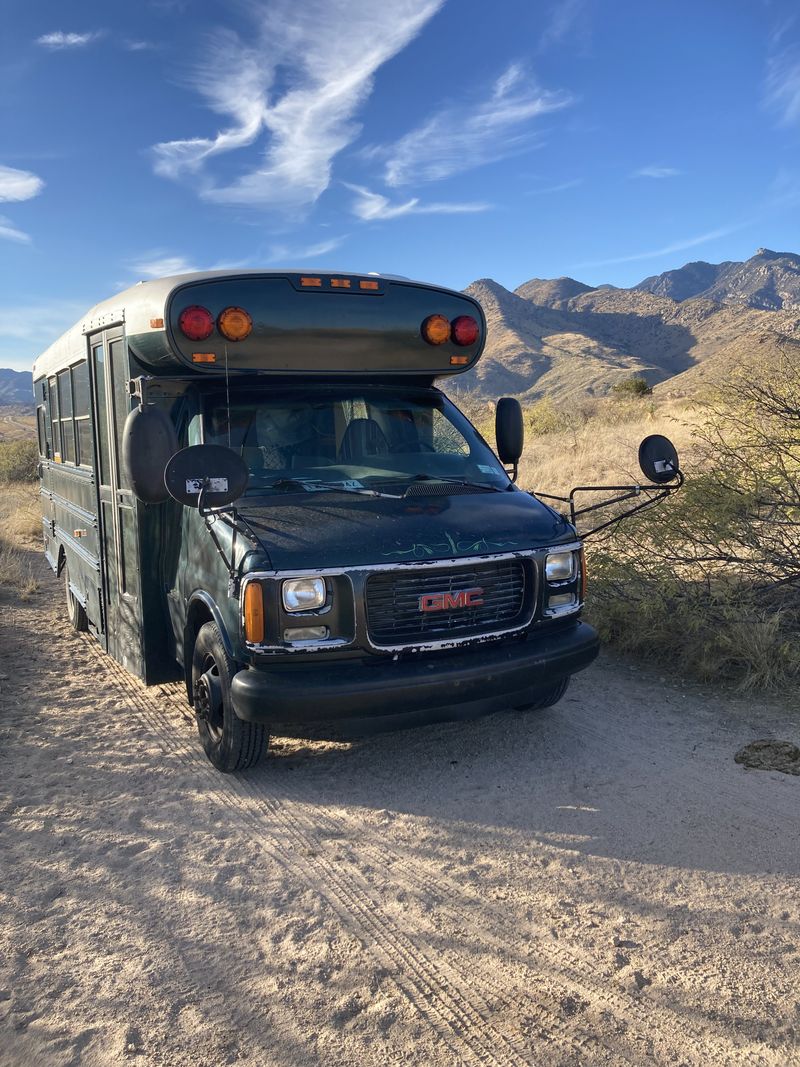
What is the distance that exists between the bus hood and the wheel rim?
87 centimetres

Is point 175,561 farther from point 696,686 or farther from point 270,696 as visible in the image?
point 696,686

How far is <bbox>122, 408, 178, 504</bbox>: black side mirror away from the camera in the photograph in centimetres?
407

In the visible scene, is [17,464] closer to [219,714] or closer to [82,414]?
[82,414]

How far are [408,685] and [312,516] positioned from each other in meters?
1.01

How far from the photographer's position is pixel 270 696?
12.6ft

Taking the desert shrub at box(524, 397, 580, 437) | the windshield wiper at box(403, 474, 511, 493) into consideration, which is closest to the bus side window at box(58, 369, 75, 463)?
the windshield wiper at box(403, 474, 511, 493)

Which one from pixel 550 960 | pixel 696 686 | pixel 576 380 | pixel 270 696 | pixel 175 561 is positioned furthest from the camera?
pixel 576 380

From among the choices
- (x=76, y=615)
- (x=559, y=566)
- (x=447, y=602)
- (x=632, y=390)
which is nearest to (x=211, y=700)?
(x=447, y=602)

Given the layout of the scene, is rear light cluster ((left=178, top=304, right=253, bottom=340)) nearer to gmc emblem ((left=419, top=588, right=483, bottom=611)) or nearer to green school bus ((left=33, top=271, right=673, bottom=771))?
green school bus ((left=33, top=271, right=673, bottom=771))

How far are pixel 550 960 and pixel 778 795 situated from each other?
1.91 meters

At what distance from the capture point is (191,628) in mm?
4797

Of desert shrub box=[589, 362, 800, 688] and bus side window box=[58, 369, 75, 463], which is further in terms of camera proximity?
bus side window box=[58, 369, 75, 463]

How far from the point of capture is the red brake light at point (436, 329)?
17.1 ft

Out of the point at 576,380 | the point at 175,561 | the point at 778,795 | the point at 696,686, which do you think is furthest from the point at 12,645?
the point at 576,380
